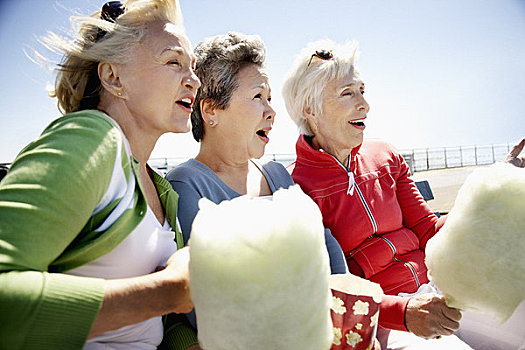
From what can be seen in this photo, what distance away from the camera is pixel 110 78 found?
4.91 feet

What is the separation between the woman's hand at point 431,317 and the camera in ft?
4.49

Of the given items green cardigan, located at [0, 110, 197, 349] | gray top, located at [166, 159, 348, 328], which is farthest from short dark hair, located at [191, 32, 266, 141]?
green cardigan, located at [0, 110, 197, 349]

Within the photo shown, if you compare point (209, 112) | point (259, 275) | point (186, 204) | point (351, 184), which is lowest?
point (351, 184)

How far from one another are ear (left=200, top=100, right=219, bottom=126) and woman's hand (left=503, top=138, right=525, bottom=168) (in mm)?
1706

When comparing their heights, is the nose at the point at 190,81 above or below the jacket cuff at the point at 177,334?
above

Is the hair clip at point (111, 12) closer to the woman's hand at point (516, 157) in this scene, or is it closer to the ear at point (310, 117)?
the ear at point (310, 117)

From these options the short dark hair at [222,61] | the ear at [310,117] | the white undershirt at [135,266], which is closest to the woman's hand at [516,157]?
the ear at [310,117]

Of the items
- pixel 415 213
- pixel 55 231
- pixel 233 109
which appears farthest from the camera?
pixel 415 213

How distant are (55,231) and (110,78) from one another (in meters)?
0.77

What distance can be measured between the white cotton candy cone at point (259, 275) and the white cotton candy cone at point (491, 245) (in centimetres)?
→ 54

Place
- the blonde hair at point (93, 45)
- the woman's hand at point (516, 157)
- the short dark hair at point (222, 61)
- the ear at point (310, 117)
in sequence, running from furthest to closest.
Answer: the ear at point (310, 117), the short dark hair at point (222, 61), the woman's hand at point (516, 157), the blonde hair at point (93, 45)

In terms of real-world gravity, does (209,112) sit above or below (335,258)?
above

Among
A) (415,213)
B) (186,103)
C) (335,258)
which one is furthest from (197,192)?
(415,213)

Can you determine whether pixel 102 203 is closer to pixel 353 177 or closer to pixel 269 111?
pixel 269 111
